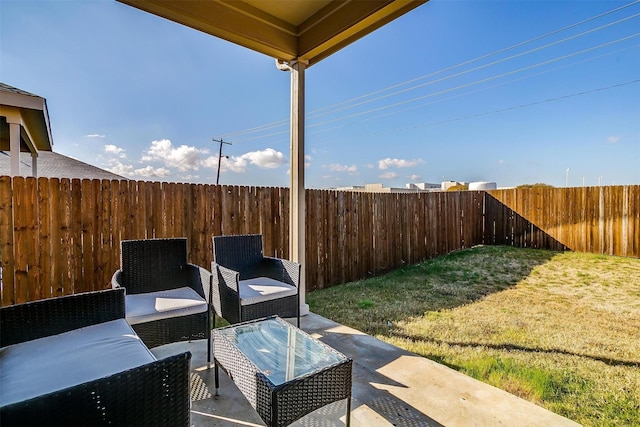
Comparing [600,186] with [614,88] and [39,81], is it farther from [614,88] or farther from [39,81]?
[39,81]

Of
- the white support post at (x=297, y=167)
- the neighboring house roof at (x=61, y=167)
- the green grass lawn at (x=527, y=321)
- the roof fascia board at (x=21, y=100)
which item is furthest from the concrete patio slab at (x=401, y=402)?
the neighboring house roof at (x=61, y=167)

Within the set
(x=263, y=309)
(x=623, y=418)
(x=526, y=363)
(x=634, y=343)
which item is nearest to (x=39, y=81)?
(x=263, y=309)

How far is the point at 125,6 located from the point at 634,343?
5464mm

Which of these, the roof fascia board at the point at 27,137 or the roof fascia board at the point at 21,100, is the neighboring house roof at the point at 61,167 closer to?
the roof fascia board at the point at 27,137

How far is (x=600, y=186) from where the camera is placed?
6.58m

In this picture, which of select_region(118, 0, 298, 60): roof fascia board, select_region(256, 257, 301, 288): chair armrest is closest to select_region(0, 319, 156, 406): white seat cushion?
select_region(256, 257, 301, 288): chair armrest

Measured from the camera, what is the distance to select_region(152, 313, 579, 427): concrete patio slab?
5.98 ft

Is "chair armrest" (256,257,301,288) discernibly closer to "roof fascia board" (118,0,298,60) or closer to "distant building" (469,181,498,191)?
"roof fascia board" (118,0,298,60)

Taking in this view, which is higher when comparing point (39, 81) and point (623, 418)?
point (39, 81)

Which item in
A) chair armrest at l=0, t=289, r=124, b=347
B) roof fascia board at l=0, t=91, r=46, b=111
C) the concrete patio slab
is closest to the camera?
chair armrest at l=0, t=289, r=124, b=347

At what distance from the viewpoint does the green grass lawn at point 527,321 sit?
2209mm

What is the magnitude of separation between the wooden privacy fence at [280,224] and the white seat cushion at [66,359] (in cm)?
163

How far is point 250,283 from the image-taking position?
2996 mm

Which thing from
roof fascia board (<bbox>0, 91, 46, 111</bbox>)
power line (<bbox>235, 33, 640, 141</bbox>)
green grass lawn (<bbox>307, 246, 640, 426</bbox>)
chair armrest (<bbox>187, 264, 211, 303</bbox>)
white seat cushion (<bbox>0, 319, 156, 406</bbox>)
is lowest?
green grass lawn (<bbox>307, 246, 640, 426</bbox>)
